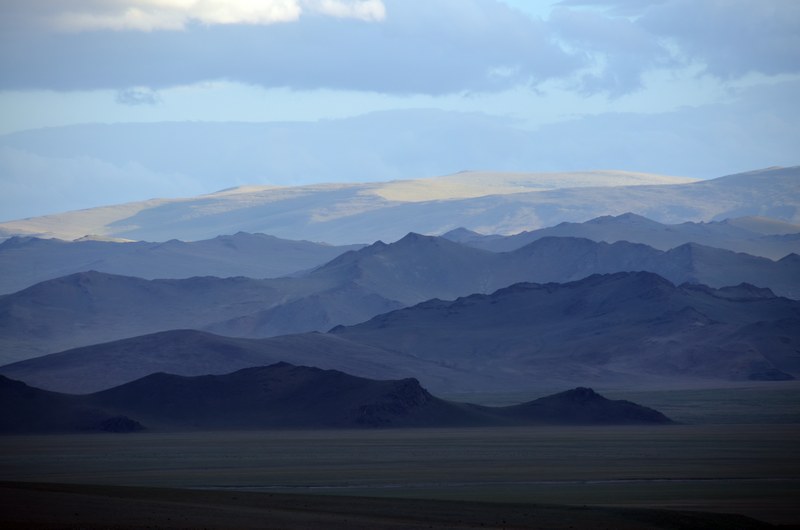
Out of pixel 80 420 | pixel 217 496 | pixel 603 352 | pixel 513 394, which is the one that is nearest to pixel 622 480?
pixel 217 496

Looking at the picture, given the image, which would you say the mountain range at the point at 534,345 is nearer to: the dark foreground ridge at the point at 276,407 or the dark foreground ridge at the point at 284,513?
the dark foreground ridge at the point at 276,407

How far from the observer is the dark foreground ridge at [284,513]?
39.9 m

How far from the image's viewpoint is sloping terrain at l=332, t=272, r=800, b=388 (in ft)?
500

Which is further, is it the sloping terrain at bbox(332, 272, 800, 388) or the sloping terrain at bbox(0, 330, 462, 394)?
the sloping terrain at bbox(332, 272, 800, 388)

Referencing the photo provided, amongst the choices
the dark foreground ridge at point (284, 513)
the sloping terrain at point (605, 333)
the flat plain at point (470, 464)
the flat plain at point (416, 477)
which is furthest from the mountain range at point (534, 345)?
the dark foreground ridge at point (284, 513)

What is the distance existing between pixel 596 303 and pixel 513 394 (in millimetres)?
45523

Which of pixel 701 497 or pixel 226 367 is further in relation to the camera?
pixel 226 367

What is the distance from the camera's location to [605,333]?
16775 centimetres

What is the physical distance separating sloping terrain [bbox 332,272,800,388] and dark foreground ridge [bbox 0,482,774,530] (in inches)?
3990

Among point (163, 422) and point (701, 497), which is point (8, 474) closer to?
point (701, 497)

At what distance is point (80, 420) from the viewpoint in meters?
99.7

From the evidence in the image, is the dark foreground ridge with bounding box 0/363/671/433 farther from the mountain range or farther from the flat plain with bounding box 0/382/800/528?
the mountain range

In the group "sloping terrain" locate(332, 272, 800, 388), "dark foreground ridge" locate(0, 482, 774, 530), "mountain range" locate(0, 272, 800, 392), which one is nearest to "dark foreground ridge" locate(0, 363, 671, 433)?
"mountain range" locate(0, 272, 800, 392)

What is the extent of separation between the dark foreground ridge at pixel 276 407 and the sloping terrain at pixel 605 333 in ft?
139
